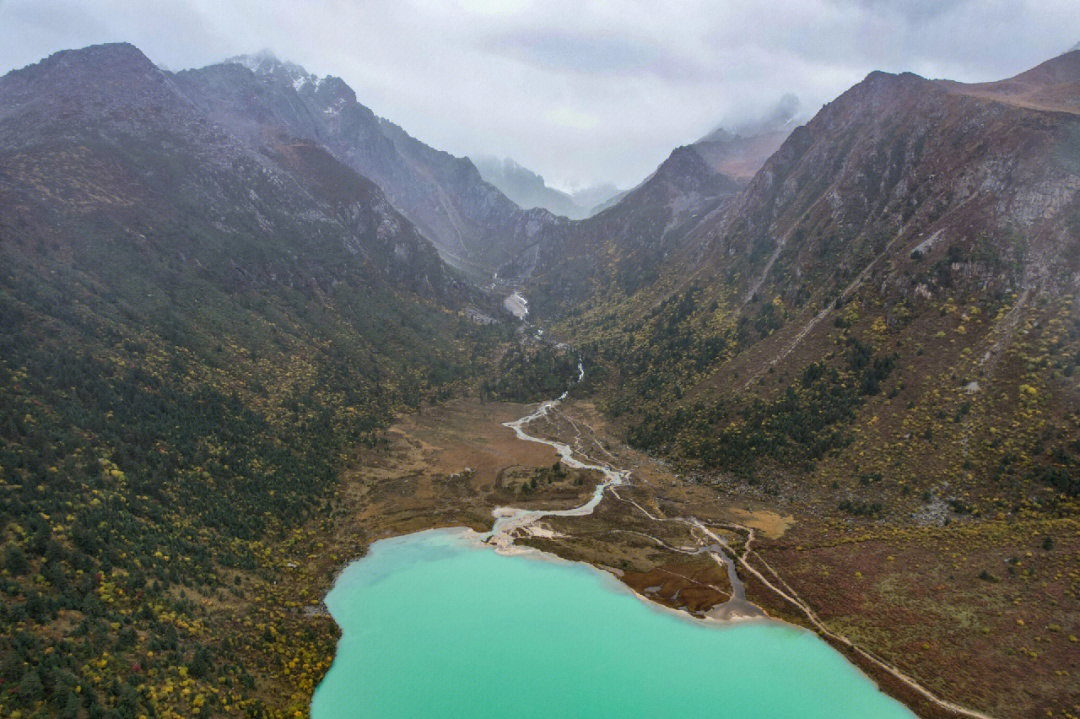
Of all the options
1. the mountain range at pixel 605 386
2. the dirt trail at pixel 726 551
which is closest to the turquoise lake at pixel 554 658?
the dirt trail at pixel 726 551

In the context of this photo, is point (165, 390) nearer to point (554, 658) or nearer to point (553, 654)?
point (553, 654)

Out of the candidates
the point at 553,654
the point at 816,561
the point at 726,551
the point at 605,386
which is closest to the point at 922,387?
the point at 816,561

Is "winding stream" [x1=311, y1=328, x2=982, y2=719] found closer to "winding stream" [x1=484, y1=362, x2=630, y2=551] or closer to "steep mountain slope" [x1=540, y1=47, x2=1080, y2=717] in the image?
"winding stream" [x1=484, y1=362, x2=630, y2=551]

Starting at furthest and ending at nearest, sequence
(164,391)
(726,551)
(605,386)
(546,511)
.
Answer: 1. (605,386)
2. (164,391)
3. (546,511)
4. (726,551)

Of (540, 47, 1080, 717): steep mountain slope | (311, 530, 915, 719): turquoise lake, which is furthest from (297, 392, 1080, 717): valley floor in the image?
(311, 530, 915, 719): turquoise lake

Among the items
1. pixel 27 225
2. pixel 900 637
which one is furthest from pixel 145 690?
pixel 27 225
